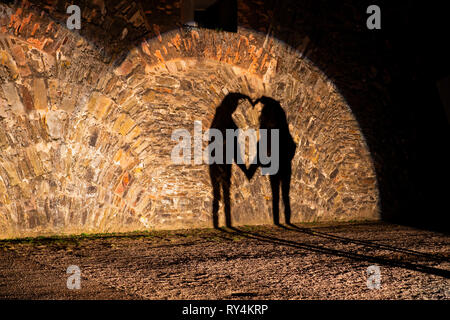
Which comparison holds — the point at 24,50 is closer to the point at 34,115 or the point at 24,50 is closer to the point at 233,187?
the point at 34,115

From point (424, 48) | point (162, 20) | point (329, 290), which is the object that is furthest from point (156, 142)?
point (424, 48)

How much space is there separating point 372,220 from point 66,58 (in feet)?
19.7

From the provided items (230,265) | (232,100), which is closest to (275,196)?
(232,100)

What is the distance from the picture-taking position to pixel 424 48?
29.1ft

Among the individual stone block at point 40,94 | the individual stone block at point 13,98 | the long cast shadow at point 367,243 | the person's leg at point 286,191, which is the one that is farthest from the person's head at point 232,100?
the individual stone block at point 13,98

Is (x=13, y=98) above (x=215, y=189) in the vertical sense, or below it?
above

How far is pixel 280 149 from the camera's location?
732 cm

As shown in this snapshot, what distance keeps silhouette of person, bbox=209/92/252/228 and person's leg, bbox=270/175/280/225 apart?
664 mm

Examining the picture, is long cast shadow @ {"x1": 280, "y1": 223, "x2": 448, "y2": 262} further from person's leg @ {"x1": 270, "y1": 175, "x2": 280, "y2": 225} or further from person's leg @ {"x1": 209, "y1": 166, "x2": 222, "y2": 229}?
person's leg @ {"x1": 209, "y1": 166, "x2": 222, "y2": 229}

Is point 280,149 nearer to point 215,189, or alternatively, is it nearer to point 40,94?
point 215,189

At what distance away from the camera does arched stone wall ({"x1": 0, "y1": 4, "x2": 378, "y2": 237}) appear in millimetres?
5355

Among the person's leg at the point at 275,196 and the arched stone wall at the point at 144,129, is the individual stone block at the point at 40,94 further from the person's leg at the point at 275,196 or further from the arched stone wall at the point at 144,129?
the person's leg at the point at 275,196

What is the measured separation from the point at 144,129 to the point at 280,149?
2.39m

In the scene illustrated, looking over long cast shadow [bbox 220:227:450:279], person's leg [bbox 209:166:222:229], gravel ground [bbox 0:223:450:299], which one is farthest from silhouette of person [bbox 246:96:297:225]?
long cast shadow [bbox 220:227:450:279]
